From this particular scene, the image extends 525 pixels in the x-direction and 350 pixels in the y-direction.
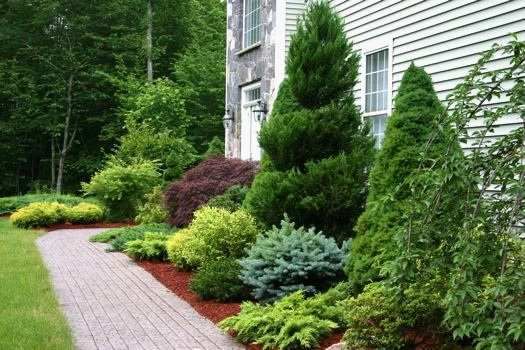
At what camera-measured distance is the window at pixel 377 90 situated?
32.8ft

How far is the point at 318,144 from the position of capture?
8.72 m

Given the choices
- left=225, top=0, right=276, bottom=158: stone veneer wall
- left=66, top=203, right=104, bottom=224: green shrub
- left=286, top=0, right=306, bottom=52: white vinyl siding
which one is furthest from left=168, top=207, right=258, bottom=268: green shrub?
left=66, top=203, right=104, bottom=224: green shrub

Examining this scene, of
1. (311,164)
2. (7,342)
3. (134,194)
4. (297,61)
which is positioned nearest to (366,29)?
(297,61)

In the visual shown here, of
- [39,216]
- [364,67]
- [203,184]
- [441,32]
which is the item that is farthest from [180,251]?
[39,216]

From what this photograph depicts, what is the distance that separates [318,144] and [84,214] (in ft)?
38.2

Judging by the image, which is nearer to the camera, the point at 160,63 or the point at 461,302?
the point at 461,302

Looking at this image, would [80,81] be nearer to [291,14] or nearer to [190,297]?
[291,14]

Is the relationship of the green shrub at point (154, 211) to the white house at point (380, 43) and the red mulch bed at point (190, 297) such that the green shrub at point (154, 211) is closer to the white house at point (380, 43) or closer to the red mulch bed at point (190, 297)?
the white house at point (380, 43)

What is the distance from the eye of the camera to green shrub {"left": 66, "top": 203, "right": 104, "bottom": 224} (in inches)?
731

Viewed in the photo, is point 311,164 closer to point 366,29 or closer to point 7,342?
point 366,29

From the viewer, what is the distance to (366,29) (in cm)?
1045

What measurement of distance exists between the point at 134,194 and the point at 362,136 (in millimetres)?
11246

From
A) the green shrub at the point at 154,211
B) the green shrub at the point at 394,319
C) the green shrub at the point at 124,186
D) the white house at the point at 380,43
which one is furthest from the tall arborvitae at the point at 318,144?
the green shrub at the point at 124,186

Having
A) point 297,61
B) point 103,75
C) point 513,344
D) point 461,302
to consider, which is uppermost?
point 103,75
